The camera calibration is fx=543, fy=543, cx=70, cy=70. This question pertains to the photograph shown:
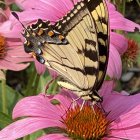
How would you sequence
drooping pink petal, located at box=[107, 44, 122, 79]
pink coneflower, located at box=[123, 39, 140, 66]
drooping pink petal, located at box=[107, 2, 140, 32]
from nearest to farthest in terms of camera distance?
drooping pink petal, located at box=[107, 44, 122, 79], drooping pink petal, located at box=[107, 2, 140, 32], pink coneflower, located at box=[123, 39, 140, 66]

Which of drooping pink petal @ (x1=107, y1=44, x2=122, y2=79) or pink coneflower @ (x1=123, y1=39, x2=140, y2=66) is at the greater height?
drooping pink petal @ (x1=107, y1=44, x2=122, y2=79)

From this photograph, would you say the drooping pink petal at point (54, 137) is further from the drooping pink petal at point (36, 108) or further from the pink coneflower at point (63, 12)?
the pink coneflower at point (63, 12)

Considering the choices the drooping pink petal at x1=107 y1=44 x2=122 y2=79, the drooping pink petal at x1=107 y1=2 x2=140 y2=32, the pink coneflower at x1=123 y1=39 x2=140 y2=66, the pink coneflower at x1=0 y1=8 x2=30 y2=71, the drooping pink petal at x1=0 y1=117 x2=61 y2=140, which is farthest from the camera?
the pink coneflower at x1=123 y1=39 x2=140 y2=66

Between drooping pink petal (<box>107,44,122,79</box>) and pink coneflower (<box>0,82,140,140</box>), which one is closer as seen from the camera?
pink coneflower (<box>0,82,140,140</box>)

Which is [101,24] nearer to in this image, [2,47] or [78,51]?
[78,51]

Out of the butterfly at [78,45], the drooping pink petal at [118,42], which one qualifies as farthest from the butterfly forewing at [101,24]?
the drooping pink petal at [118,42]

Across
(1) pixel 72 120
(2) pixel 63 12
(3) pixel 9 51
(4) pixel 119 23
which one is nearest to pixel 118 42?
(4) pixel 119 23

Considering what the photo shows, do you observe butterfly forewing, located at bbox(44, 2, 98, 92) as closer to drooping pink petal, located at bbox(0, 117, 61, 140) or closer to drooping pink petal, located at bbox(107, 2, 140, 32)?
drooping pink petal, located at bbox(0, 117, 61, 140)

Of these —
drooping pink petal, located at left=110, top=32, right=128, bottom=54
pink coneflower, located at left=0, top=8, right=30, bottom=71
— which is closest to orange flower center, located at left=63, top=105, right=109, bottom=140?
drooping pink petal, located at left=110, top=32, right=128, bottom=54

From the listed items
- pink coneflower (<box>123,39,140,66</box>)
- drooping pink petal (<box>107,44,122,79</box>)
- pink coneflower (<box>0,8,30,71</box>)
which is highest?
drooping pink petal (<box>107,44,122,79</box>)
